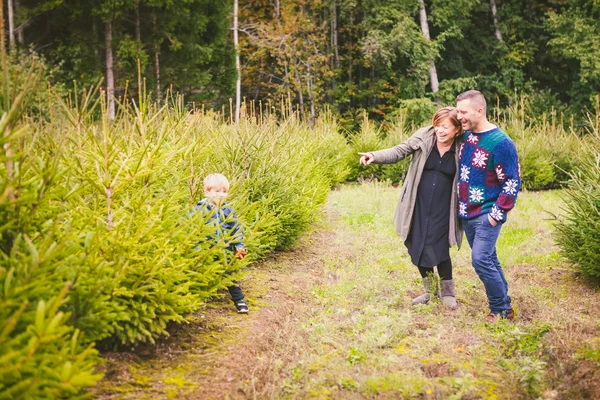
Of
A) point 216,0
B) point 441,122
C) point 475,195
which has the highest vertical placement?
point 216,0

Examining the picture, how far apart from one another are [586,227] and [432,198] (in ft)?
6.60

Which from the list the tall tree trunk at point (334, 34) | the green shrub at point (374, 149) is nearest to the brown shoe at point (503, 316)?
the green shrub at point (374, 149)

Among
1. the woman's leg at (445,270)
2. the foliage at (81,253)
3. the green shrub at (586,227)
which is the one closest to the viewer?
the foliage at (81,253)

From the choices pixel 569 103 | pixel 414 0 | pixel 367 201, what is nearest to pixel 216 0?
pixel 414 0

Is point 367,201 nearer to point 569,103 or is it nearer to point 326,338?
point 326,338

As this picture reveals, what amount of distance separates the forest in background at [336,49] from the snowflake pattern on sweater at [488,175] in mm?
17755

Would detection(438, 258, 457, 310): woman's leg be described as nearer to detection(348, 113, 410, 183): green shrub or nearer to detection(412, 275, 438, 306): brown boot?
detection(412, 275, 438, 306): brown boot

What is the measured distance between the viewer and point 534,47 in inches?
1168

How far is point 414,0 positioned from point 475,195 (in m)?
25.7

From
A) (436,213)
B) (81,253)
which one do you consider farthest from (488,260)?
(81,253)

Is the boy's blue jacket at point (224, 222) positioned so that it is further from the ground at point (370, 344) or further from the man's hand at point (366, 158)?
the man's hand at point (366, 158)

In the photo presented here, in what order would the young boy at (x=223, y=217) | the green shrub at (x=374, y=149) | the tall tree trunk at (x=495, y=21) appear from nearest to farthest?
the young boy at (x=223, y=217) < the green shrub at (x=374, y=149) < the tall tree trunk at (x=495, y=21)

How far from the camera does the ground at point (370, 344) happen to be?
3189 millimetres

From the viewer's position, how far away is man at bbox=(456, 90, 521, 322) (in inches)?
166
